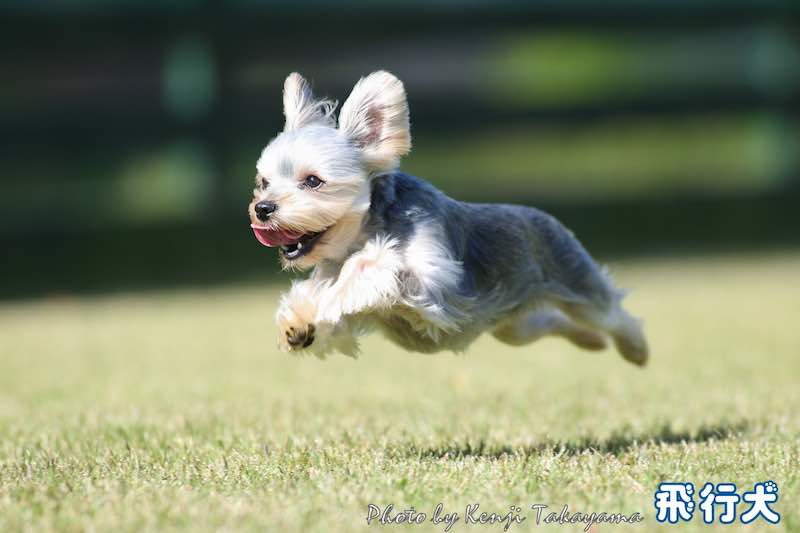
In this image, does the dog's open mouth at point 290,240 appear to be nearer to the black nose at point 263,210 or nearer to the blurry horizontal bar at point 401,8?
the black nose at point 263,210

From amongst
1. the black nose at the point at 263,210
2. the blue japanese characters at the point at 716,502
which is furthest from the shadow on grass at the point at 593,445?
the black nose at the point at 263,210

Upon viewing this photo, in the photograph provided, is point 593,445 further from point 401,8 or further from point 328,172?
point 401,8

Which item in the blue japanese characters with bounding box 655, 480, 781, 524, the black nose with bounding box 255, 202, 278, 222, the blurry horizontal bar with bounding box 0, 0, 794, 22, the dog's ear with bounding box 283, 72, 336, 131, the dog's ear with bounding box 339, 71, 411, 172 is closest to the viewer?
the blue japanese characters with bounding box 655, 480, 781, 524

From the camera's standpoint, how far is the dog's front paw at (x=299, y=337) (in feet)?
13.9

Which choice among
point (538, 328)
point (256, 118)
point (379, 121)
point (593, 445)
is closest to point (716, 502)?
point (593, 445)

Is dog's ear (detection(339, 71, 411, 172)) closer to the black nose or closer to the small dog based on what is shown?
the small dog

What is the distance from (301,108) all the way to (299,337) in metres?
0.94

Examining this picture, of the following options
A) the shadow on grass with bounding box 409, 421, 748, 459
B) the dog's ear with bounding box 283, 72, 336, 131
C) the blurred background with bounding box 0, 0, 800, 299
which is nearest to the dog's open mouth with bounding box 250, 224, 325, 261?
the dog's ear with bounding box 283, 72, 336, 131

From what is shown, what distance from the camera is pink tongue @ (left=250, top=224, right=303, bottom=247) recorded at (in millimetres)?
4234

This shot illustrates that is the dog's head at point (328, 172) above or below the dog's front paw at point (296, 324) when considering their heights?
above

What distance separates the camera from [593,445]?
15.3 feet

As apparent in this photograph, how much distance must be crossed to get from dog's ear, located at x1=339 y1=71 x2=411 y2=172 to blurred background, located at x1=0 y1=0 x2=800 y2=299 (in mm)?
9170

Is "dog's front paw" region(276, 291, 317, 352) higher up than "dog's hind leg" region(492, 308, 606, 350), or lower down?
higher up

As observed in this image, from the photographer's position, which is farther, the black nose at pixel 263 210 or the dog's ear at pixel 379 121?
the dog's ear at pixel 379 121
